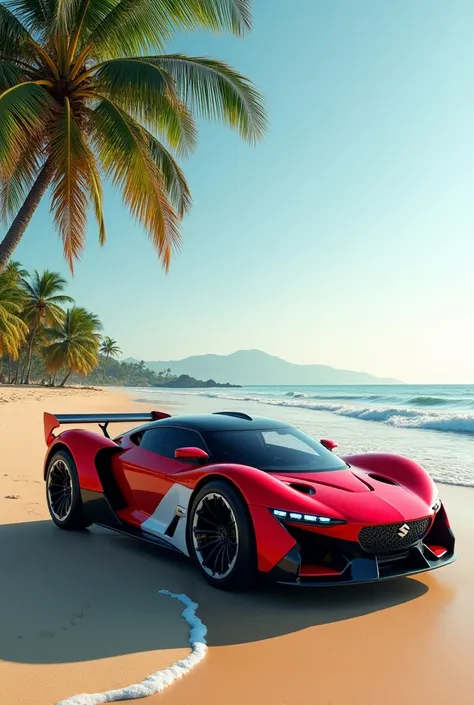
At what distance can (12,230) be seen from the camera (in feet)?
36.0

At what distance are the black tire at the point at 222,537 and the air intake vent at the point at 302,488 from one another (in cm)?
42

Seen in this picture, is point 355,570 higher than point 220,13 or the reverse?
the reverse

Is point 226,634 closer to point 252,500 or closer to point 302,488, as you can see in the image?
point 252,500

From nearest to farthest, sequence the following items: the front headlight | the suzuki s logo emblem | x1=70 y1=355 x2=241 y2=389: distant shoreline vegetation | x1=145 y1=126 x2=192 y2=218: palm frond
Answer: the front headlight < the suzuki s logo emblem < x1=145 y1=126 x2=192 y2=218: palm frond < x1=70 y1=355 x2=241 y2=389: distant shoreline vegetation

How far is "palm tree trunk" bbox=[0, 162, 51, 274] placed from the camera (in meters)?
10.9

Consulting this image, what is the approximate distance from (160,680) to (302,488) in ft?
5.98

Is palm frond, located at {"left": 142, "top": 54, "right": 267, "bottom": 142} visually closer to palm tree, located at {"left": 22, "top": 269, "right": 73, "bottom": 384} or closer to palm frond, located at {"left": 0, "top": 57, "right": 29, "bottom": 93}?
palm frond, located at {"left": 0, "top": 57, "right": 29, "bottom": 93}

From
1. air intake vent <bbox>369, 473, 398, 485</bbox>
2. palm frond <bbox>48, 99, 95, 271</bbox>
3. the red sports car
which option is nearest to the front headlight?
the red sports car

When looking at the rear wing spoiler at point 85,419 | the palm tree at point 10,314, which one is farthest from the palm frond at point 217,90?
the palm tree at point 10,314

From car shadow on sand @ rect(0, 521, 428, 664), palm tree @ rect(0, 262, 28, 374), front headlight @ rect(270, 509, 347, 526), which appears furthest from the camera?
palm tree @ rect(0, 262, 28, 374)

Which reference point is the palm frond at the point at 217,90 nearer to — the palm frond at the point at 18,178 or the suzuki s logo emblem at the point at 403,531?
the palm frond at the point at 18,178

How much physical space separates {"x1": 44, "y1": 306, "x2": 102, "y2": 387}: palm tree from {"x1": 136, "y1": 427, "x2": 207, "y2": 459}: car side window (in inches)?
2323

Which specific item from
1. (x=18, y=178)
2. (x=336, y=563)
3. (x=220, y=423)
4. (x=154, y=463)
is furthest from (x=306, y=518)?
(x=18, y=178)

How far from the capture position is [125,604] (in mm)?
4156
